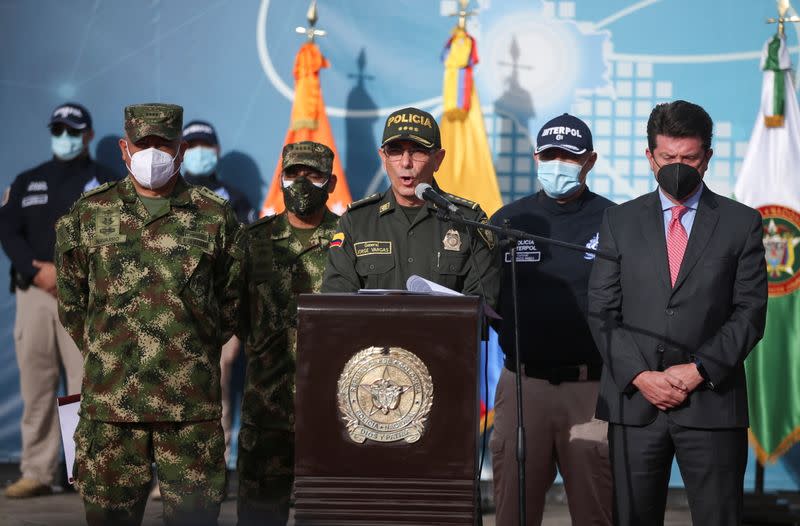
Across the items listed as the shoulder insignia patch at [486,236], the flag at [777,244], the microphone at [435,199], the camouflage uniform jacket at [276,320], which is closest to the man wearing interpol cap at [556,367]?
the shoulder insignia patch at [486,236]

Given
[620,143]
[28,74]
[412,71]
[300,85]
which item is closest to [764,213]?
[620,143]

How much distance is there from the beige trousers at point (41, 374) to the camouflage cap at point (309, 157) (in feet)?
7.53

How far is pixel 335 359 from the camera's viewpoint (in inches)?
124

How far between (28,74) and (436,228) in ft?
14.1

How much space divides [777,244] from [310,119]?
9.02ft

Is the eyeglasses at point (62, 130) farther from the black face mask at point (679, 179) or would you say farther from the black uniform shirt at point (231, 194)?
the black face mask at point (679, 179)

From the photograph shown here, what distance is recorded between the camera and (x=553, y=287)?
4398 mm

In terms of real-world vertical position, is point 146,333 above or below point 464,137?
below

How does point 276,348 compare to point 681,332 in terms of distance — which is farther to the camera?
point 276,348

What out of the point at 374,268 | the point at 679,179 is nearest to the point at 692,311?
the point at 679,179

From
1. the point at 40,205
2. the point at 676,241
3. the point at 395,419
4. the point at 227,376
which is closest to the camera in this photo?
the point at 395,419

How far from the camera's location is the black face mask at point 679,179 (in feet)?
12.1

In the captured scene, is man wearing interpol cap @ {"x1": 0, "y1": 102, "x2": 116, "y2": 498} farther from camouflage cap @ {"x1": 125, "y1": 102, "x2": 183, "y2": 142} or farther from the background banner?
camouflage cap @ {"x1": 125, "y1": 102, "x2": 183, "y2": 142}

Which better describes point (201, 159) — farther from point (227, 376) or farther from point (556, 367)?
point (556, 367)
